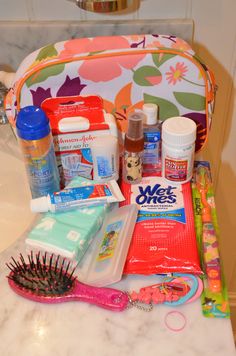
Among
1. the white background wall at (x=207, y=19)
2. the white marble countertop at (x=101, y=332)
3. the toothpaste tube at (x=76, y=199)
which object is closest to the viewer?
the white marble countertop at (x=101, y=332)

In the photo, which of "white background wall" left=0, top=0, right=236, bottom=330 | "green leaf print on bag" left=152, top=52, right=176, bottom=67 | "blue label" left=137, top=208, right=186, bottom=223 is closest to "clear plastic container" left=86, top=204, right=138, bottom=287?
"blue label" left=137, top=208, right=186, bottom=223

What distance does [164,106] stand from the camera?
72 centimetres

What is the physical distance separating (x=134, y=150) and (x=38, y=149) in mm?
152

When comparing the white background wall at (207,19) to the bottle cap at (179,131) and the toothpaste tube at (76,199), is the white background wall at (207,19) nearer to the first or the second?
the bottle cap at (179,131)

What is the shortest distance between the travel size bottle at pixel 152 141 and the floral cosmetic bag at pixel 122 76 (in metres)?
0.02

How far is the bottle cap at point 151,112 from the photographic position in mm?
699

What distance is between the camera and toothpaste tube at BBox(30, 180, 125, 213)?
0.64m

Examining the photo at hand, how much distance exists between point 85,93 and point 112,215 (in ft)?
0.66

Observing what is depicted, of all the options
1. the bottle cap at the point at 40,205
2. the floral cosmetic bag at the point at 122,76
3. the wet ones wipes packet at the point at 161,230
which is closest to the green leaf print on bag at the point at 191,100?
the floral cosmetic bag at the point at 122,76

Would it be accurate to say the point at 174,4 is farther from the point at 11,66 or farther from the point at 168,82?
the point at 11,66

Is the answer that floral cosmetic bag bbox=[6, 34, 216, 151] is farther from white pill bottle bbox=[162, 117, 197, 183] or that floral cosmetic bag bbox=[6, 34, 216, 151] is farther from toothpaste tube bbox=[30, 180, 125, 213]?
toothpaste tube bbox=[30, 180, 125, 213]

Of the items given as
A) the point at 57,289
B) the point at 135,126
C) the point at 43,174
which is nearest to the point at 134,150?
the point at 135,126

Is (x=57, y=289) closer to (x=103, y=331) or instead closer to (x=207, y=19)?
(x=103, y=331)

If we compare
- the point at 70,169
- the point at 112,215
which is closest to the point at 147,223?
the point at 112,215
